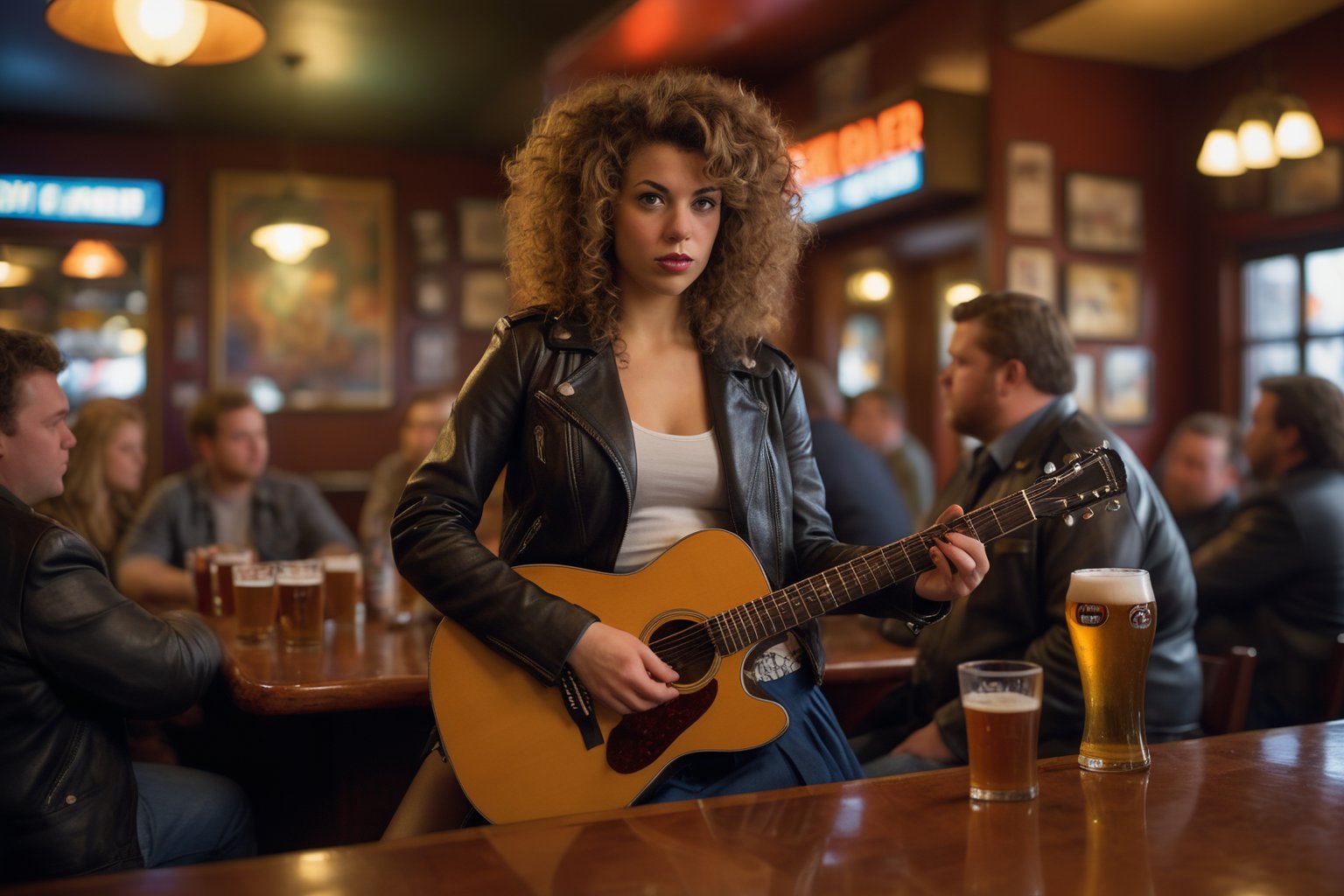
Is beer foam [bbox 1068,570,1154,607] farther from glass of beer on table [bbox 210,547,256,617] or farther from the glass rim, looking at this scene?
glass of beer on table [bbox 210,547,256,617]

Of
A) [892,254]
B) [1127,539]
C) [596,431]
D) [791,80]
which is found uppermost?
[791,80]

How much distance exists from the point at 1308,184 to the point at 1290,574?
280 cm

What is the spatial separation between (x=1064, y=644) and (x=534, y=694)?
3.19ft

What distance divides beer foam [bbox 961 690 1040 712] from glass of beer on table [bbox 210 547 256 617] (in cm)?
198

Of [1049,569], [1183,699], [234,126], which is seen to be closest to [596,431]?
[1049,569]

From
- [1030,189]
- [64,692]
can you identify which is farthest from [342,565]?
[1030,189]

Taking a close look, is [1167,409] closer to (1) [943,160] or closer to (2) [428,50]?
(1) [943,160]

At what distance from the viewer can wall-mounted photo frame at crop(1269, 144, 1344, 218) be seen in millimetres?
4871

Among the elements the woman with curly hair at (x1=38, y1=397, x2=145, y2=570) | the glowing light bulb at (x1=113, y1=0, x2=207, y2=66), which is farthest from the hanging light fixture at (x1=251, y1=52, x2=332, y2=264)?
the glowing light bulb at (x1=113, y1=0, x2=207, y2=66)

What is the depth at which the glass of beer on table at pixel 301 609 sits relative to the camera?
221 centimetres

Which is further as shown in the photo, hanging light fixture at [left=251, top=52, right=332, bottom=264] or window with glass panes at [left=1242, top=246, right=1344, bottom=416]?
hanging light fixture at [left=251, top=52, right=332, bottom=264]

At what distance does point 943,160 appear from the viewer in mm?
5102

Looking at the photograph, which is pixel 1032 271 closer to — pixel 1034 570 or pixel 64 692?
pixel 1034 570

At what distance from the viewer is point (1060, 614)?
201 cm
